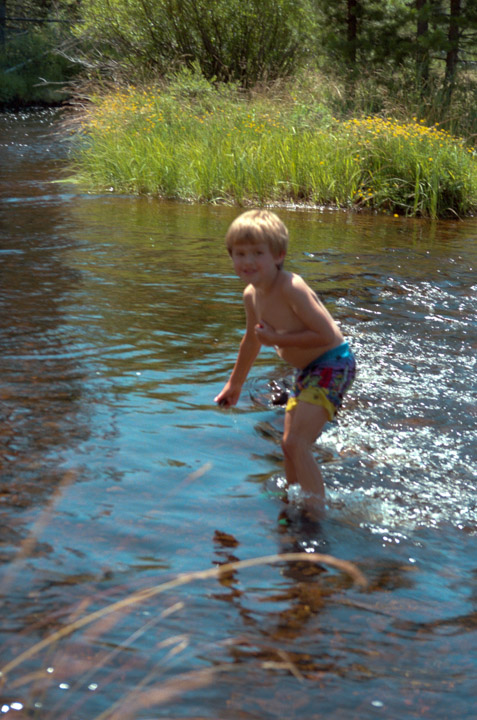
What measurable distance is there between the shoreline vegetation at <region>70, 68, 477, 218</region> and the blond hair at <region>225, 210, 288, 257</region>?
9450mm

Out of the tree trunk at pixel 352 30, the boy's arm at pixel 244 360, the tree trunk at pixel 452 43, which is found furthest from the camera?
the tree trunk at pixel 352 30

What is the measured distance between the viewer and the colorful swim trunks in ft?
12.3

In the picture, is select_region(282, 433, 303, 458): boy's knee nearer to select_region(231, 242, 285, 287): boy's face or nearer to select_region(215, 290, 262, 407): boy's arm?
select_region(215, 290, 262, 407): boy's arm

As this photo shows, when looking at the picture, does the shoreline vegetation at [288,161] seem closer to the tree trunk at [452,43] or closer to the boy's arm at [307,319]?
the tree trunk at [452,43]

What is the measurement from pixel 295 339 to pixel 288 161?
32.9ft

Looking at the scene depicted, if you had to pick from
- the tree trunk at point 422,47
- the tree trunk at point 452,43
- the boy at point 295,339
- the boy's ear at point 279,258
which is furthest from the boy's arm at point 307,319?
the tree trunk at point 452,43

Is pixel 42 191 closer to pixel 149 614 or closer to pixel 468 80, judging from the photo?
pixel 468 80

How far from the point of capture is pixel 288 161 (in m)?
13.2

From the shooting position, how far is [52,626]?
2619mm

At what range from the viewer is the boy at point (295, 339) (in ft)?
11.6

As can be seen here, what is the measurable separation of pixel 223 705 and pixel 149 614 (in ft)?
1.68

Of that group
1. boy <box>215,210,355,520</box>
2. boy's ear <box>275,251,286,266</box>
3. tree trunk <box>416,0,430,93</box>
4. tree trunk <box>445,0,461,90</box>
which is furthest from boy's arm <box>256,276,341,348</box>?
tree trunk <box>445,0,461,90</box>

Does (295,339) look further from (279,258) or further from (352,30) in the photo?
(352,30)

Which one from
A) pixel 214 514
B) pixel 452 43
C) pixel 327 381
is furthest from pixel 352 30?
pixel 214 514
